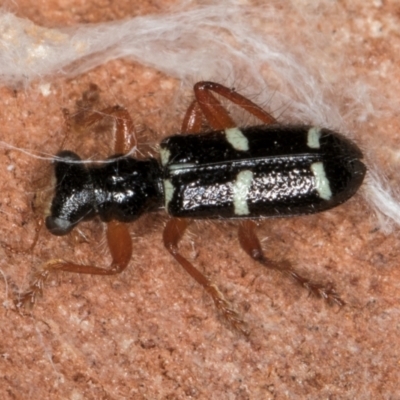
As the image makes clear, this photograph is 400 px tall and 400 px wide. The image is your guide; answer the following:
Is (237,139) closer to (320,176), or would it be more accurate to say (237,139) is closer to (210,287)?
(320,176)

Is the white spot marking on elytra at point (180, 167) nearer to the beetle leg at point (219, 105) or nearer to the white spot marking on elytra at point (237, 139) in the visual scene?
the white spot marking on elytra at point (237, 139)

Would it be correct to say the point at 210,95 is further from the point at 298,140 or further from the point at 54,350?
the point at 54,350

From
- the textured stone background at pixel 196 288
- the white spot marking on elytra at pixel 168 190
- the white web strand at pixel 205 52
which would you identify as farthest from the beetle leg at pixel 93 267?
the white web strand at pixel 205 52

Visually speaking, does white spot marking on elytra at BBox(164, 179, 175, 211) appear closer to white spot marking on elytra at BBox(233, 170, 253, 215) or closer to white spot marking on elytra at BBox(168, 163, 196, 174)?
white spot marking on elytra at BBox(168, 163, 196, 174)

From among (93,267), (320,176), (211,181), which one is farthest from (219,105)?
(93,267)

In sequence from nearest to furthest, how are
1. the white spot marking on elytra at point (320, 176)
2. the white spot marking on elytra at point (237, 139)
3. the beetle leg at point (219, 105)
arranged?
1. the white spot marking on elytra at point (320, 176)
2. the white spot marking on elytra at point (237, 139)
3. the beetle leg at point (219, 105)

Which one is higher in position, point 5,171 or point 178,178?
point 178,178

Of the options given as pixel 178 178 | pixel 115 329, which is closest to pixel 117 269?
pixel 115 329
